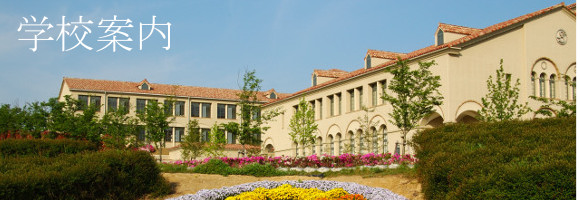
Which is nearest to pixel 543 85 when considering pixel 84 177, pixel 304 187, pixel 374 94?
pixel 374 94

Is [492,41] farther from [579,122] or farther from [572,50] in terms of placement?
[579,122]

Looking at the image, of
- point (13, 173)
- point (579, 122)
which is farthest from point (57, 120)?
point (579, 122)

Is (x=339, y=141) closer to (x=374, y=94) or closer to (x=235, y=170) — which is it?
(x=374, y=94)

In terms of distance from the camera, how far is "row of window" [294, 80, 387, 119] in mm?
40006

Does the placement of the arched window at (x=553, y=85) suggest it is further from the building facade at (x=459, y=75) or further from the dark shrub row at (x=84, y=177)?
the dark shrub row at (x=84, y=177)

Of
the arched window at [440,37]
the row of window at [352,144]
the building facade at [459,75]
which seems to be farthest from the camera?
the row of window at [352,144]

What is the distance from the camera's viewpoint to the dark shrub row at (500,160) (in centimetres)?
1102

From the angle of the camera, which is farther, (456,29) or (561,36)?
(456,29)

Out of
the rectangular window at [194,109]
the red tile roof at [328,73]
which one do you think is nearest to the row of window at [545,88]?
the red tile roof at [328,73]

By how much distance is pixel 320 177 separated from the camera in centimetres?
2034

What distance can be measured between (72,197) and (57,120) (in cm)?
2511

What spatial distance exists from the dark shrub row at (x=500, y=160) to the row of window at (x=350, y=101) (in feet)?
69.8

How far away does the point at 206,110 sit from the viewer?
66.1 metres

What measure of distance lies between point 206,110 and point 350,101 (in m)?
26.0
